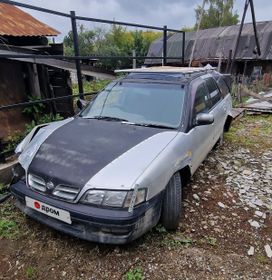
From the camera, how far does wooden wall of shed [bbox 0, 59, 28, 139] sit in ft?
18.1

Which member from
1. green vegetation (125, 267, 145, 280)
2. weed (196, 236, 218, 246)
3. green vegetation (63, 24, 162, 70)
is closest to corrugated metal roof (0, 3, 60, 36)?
green vegetation (125, 267, 145, 280)

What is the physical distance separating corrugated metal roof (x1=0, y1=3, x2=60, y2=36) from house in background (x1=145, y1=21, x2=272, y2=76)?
49.2ft

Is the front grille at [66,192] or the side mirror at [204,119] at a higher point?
the side mirror at [204,119]

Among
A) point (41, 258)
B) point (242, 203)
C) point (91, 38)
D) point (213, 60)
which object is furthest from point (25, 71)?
point (91, 38)

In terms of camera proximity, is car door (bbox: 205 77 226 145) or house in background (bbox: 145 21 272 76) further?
house in background (bbox: 145 21 272 76)

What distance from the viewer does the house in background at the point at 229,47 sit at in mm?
21906

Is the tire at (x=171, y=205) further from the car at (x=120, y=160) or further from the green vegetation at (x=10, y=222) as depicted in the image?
the green vegetation at (x=10, y=222)

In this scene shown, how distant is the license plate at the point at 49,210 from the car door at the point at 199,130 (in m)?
1.71

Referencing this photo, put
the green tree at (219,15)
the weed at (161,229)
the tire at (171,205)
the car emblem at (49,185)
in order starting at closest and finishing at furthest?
the car emblem at (49,185) < the tire at (171,205) < the weed at (161,229) < the green tree at (219,15)

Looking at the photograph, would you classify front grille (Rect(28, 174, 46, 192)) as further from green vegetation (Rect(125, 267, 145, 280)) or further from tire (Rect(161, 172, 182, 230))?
tire (Rect(161, 172, 182, 230))

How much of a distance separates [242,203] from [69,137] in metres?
2.40

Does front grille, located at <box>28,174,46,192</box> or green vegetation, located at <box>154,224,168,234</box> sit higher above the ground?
front grille, located at <box>28,174,46,192</box>

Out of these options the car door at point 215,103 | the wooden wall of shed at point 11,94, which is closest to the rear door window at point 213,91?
the car door at point 215,103

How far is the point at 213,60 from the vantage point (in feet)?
73.9
